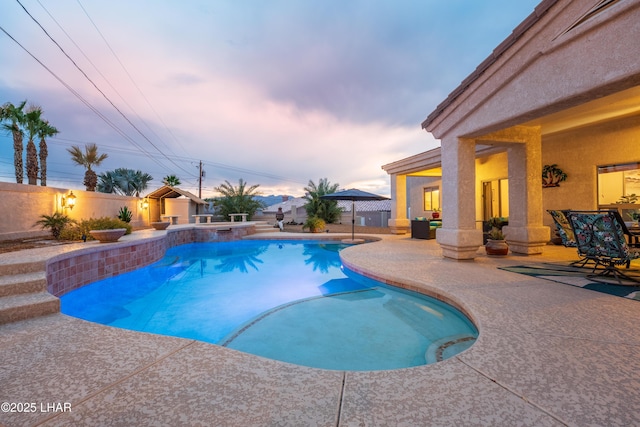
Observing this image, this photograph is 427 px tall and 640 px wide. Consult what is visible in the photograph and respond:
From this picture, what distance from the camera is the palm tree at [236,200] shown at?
2195 centimetres

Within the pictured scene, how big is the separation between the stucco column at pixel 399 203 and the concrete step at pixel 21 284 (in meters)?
12.5

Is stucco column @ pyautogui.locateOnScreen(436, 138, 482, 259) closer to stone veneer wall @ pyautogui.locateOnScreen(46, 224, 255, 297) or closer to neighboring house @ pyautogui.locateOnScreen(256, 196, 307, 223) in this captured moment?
stone veneer wall @ pyautogui.locateOnScreen(46, 224, 255, 297)

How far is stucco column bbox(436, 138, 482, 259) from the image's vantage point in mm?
6176

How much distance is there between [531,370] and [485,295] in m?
1.98

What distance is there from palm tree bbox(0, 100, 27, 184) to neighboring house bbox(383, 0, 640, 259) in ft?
62.4

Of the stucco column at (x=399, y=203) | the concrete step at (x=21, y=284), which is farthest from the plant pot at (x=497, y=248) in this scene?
the concrete step at (x=21, y=284)

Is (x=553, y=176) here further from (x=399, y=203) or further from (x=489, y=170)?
(x=399, y=203)

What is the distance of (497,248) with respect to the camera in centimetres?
690

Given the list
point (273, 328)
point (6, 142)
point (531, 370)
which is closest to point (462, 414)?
point (531, 370)

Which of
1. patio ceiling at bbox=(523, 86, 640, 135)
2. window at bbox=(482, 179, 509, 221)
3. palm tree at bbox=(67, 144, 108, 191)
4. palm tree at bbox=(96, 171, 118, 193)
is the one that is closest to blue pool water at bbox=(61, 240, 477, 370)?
patio ceiling at bbox=(523, 86, 640, 135)

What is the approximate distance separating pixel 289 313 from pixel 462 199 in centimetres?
453

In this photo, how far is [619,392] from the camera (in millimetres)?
1656

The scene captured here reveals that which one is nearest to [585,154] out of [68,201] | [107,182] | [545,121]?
[545,121]

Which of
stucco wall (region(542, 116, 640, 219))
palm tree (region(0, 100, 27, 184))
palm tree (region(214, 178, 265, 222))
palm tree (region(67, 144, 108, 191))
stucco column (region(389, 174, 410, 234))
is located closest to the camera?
stucco wall (region(542, 116, 640, 219))
